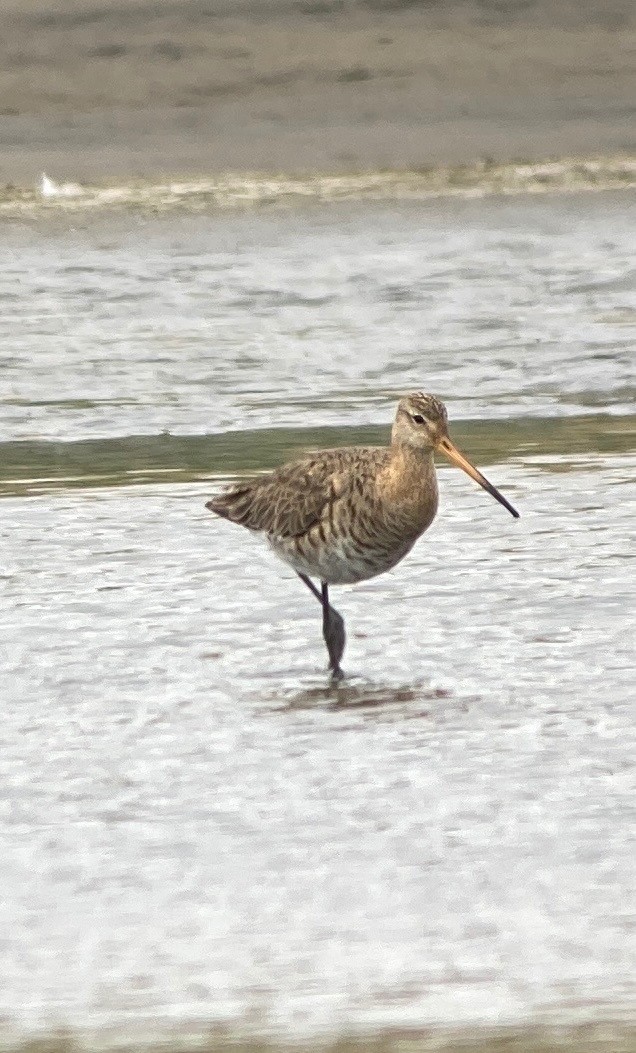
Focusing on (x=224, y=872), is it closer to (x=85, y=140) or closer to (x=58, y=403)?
(x=58, y=403)

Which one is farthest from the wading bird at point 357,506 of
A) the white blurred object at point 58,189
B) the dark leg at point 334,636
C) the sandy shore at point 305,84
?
the sandy shore at point 305,84

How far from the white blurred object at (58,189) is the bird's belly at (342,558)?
43.9ft

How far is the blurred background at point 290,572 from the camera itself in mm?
5215

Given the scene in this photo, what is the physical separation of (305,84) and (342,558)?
14.9 meters

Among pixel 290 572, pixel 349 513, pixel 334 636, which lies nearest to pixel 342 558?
pixel 349 513

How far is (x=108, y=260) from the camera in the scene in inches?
713

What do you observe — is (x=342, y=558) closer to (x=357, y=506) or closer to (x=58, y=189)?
(x=357, y=506)

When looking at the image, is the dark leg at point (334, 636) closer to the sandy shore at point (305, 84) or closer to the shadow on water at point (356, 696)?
the shadow on water at point (356, 696)

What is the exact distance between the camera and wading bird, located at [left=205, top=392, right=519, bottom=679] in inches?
311

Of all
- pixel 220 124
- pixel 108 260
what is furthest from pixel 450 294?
pixel 220 124

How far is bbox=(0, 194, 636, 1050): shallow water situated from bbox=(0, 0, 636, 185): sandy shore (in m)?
6.30

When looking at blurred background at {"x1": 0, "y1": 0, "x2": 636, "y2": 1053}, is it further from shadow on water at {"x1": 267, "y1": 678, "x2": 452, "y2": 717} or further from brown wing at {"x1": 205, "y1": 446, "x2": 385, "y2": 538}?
brown wing at {"x1": 205, "y1": 446, "x2": 385, "y2": 538}

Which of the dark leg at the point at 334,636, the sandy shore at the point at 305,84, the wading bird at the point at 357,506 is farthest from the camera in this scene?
the sandy shore at the point at 305,84

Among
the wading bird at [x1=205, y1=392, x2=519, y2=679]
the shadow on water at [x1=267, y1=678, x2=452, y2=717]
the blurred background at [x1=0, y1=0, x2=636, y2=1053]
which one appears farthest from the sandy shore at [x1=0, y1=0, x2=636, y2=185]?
the shadow on water at [x1=267, y1=678, x2=452, y2=717]
